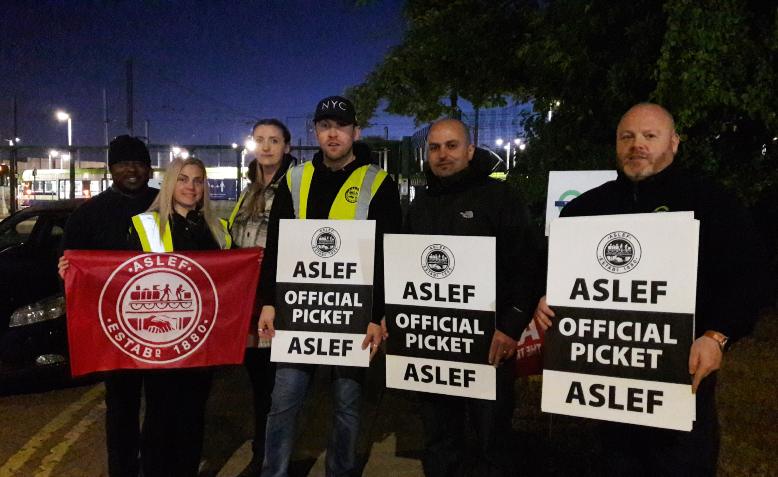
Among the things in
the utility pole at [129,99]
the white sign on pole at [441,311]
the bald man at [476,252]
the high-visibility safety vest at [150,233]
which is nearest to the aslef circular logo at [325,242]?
the white sign on pole at [441,311]

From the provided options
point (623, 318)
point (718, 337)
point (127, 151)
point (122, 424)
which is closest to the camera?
point (718, 337)

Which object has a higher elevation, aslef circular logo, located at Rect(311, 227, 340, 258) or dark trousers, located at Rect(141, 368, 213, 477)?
aslef circular logo, located at Rect(311, 227, 340, 258)

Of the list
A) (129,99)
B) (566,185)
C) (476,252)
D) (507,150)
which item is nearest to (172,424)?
(476,252)

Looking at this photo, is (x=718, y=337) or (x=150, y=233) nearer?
(x=718, y=337)

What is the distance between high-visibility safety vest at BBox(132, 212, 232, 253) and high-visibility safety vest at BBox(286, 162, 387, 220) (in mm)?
694

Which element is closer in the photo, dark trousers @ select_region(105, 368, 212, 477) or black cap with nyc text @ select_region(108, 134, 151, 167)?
dark trousers @ select_region(105, 368, 212, 477)

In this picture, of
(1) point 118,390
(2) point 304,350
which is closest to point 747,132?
(2) point 304,350

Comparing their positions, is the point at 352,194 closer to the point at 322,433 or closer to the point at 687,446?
the point at 687,446

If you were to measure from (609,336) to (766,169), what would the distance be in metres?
5.22

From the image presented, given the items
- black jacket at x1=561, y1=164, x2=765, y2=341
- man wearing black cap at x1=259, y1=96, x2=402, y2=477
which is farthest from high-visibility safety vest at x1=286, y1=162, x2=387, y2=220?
black jacket at x1=561, y1=164, x2=765, y2=341

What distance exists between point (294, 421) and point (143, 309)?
1.00 meters

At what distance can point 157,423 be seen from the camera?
312 cm

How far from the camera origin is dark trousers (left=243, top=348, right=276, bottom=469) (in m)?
3.81

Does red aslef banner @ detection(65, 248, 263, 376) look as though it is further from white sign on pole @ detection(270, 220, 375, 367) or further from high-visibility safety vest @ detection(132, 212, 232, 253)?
white sign on pole @ detection(270, 220, 375, 367)
